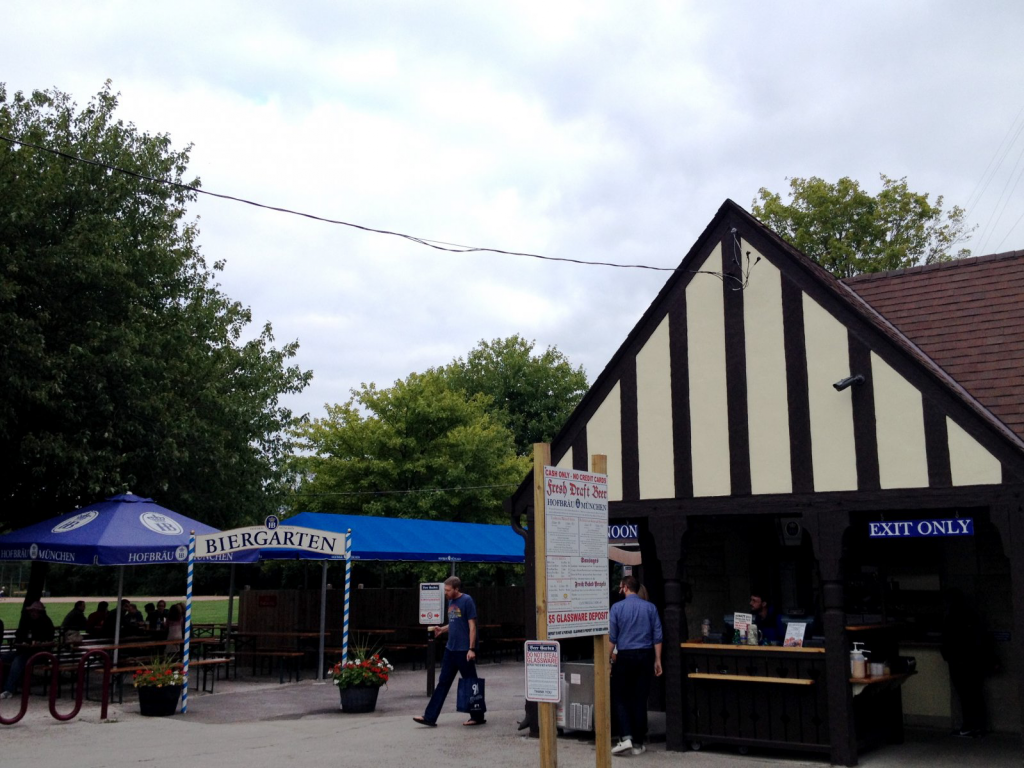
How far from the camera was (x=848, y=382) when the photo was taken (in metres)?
9.89

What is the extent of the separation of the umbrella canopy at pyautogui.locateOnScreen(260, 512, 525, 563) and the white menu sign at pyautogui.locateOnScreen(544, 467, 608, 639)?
11510 mm

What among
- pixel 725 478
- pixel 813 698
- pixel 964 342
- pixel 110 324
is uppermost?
pixel 110 324

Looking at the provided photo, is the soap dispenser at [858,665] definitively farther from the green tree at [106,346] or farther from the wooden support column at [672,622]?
the green tree at [106,346]

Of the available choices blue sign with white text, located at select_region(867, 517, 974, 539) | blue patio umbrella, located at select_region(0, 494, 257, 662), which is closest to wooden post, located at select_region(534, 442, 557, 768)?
blue sign with white text, located at select_region(867, 517, 974, 539)

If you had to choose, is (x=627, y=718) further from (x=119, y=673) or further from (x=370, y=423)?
(x=370, y=423)

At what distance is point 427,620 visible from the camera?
14820 mm

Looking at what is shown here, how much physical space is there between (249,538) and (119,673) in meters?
2.82

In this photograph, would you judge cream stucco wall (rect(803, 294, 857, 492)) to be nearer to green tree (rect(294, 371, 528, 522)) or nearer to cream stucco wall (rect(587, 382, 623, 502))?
cream stucco wall (rect(587, 382, 623, 502))

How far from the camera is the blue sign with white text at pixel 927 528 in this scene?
923cm

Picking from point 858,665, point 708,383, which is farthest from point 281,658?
point 858,665

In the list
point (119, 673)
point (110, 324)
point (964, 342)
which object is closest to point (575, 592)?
point (964, 342)

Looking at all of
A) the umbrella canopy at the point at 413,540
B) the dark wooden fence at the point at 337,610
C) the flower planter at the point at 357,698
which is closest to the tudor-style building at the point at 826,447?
the flower planter at the point at 357,698

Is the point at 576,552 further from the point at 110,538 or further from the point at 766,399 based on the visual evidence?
the point at 110,538

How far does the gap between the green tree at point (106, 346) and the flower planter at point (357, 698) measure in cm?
727
